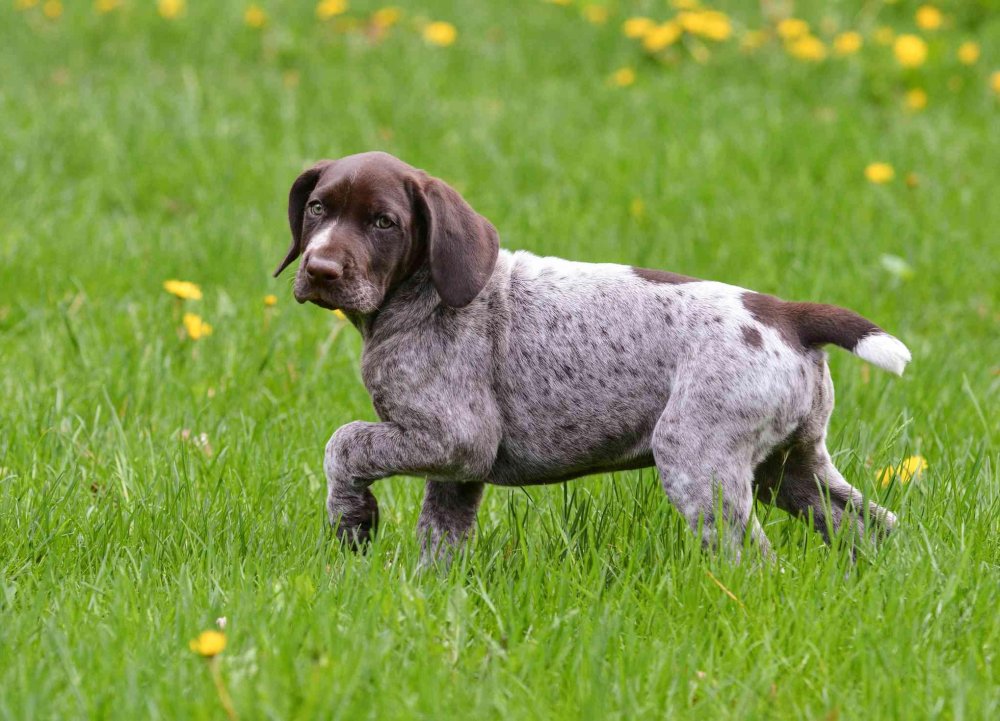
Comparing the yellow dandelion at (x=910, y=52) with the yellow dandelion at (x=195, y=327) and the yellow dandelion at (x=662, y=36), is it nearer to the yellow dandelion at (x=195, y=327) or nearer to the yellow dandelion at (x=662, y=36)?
the yellow dandelion at (x=662, y=36)

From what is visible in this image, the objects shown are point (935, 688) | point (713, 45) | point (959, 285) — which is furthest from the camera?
point (713, 45)

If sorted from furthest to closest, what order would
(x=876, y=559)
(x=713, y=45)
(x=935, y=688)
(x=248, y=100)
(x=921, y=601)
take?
(x=713, y=45) → (x=248, y=100) → (x=876, y=559) → (x=921, y=601) → (x=935, y=688)

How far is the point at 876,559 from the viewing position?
354cm

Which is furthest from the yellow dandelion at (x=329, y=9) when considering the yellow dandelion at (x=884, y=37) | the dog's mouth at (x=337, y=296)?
the dog's mouth at (x=337, y=296)

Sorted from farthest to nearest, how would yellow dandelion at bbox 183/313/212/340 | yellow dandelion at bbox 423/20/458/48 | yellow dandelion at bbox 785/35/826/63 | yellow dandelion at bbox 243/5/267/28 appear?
yellow dandelion at bbox 243/5/267/28, yellow dandelion at bbox 423/20/458/48, yellow dandelion at bbox 785/35/826/63, yellow dandelion at bbox 183/313/212/340

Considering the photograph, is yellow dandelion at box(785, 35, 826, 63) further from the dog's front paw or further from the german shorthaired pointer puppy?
the dog's front paw

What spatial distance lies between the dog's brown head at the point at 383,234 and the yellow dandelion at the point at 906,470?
4.81ft

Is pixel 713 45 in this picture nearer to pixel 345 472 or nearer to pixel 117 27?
pixel 117 27

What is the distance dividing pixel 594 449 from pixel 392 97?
17.4ft

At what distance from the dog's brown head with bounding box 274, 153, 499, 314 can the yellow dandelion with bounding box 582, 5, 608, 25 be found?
6641mm

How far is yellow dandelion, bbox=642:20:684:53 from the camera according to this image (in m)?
9.14

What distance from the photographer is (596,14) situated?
9961 mm

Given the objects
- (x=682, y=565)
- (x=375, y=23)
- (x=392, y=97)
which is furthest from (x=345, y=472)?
(x=375, y=23)

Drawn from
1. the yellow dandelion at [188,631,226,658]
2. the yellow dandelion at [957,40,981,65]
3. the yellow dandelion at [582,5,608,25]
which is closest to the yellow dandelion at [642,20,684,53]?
the yellow dandelion at [582,5,608,25]
